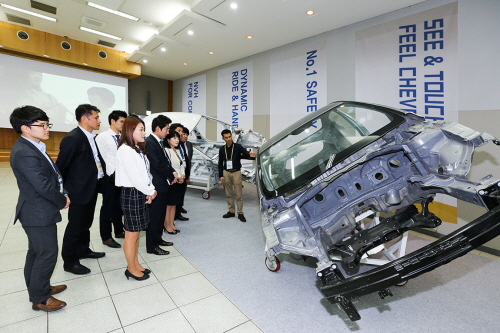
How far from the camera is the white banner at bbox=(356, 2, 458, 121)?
3566mm

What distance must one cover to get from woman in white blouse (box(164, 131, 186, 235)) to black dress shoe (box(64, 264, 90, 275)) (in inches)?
45.3

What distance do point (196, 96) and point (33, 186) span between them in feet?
27.3

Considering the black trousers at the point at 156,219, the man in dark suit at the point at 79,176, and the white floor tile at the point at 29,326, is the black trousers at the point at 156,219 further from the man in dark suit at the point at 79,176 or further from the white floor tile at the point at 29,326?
the white floor tile at the point at 29,326

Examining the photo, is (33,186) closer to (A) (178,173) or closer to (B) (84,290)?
(B) (84,290)

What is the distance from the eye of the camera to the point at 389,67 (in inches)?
167

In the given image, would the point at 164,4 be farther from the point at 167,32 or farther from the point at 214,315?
the point at 214,315

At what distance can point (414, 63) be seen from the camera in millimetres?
3943

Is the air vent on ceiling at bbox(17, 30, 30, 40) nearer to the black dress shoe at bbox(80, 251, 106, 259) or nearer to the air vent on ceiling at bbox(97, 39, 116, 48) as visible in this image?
the air vent on ceiling at bbox(97, 39, 116, 48)

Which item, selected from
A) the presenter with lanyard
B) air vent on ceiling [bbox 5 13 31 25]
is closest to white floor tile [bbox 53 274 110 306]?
the presenter with lanyard

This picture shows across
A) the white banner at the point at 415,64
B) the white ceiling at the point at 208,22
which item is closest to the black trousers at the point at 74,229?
the white ceiling at the point at 208,22

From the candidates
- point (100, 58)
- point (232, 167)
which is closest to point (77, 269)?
point (232, 167)

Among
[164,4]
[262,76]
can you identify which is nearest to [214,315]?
[164,4]

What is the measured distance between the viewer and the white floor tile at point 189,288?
200 cm

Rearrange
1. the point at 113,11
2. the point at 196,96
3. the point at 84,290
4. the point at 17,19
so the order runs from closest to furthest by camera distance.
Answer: the point at 84,290
the point at 113,11
the point at 17,19
the point at 196,96
